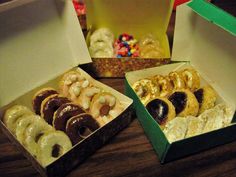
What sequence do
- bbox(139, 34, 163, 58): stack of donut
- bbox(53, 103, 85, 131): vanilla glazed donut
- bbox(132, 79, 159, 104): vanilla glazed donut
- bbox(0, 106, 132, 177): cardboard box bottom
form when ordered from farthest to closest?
bbox(139, 34, 163, 58): stack of donut, bbox(132, 79, 159, 104): vanilla glazed donut, bbox(53, 103, 85, 131): vanilla glazed donut, bbox(0, 106, 132, 177): cardboard box bottom

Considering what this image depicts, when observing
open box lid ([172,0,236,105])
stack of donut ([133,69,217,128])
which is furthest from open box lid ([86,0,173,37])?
stack of donut ([133,69,217,128])

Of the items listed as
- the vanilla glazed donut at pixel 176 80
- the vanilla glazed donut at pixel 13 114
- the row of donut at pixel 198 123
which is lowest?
the row of donut at pixel 198 123

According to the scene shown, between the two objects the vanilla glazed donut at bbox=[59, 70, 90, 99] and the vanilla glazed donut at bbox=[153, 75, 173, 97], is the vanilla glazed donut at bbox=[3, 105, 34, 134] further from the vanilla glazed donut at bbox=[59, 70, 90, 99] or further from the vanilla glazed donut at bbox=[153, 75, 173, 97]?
the vanilla glazed donut at bbox=[153, 75, 173, 97]

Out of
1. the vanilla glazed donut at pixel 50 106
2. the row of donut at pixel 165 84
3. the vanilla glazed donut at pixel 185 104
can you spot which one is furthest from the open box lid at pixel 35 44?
the vanilla glazed donut at pixel 185 104

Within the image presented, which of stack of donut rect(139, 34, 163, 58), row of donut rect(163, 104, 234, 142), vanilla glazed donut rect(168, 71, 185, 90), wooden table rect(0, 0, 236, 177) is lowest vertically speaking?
wooden table rect(0, 0, 236, 177)

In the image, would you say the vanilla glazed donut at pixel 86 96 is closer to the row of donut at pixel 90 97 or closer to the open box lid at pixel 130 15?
the row of donut at pixel 90 97

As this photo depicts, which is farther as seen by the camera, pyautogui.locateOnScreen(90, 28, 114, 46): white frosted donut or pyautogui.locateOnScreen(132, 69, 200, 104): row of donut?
pyautogui.locateOnScreen(90, 28, 114, 46): white frosted donut

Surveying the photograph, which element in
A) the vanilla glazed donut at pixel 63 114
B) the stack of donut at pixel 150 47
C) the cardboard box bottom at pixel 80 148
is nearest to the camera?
the cardboard box bottom at pixel 80 148

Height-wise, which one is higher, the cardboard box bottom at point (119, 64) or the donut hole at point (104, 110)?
the cardboard box bottom at point (119, 64)
